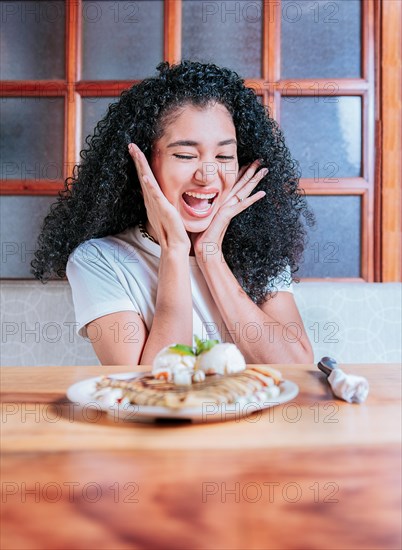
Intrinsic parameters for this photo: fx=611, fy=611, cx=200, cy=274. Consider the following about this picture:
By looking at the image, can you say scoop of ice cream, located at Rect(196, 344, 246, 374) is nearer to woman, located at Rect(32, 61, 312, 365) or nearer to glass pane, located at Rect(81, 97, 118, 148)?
woman, located at Rect(32, 61, 312, 365)

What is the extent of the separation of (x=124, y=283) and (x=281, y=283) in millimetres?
419

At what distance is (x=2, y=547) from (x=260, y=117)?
1.42 meters

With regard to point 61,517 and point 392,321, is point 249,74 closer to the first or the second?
point 392,321

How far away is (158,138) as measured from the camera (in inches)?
61.6

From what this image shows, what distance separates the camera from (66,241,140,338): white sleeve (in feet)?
4.62

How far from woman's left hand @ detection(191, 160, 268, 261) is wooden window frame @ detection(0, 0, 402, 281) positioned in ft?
1.97

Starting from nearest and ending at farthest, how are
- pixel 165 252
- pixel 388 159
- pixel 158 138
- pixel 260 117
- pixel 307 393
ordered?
pixel 307 393 → pixel 165 252 → pixel 158 138 → pixel 260 117 → pixel 388 159

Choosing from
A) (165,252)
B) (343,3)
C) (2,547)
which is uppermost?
(343,3)

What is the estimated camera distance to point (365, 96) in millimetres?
2164

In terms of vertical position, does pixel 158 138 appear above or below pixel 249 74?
below

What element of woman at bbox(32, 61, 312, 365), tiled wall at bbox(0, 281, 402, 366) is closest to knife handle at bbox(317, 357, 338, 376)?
woman at bbox(32, 61, 312, 365)

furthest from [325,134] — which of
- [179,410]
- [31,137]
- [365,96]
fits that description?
[179,410]

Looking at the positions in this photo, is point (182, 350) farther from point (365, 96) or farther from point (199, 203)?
point (365, 96)

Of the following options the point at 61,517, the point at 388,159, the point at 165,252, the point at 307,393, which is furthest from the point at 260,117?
the point at 61,517
